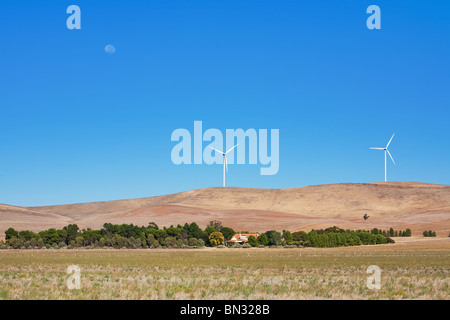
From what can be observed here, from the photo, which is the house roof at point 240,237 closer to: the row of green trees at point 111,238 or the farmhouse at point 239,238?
the farmhouse at point 239,238

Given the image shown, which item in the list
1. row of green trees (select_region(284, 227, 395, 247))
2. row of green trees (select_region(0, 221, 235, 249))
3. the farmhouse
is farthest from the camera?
the farmhouse

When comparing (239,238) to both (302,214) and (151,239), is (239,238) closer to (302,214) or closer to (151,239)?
(151,239)

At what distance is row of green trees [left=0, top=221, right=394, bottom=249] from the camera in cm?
10125

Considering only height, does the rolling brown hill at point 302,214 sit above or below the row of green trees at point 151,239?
above

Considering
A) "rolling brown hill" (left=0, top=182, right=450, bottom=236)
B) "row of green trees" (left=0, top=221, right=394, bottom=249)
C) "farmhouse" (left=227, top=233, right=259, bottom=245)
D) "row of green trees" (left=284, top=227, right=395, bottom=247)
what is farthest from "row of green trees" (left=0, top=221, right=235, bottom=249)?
"rolling brown hill" (left=0, top=182, right=450, bottom=236)

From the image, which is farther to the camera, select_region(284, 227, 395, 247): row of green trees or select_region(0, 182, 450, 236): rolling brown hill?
select_region(0, 182, 450, 236): rolling brown hill

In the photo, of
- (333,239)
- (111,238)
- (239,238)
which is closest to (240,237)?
(239,238)

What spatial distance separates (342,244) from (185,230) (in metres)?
30.2

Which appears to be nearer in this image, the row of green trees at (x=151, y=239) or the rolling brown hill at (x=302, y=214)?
the row of green trees at (x=151, y=239)

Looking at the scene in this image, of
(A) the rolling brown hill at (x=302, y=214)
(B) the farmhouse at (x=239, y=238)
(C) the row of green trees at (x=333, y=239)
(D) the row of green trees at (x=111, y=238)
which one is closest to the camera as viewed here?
(C) the row of green trees at (x=333, y=239)

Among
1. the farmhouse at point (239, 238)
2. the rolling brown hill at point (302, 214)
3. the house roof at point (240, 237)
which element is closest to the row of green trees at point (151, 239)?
the farmhouse at point (239, 238)

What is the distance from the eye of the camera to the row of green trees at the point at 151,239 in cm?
10125

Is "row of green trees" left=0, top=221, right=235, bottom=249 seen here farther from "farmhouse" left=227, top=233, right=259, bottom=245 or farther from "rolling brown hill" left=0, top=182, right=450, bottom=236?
"rolling brown hill" left=0, top=182, right=450, bottom=236

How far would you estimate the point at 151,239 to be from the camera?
103500 millimetres
